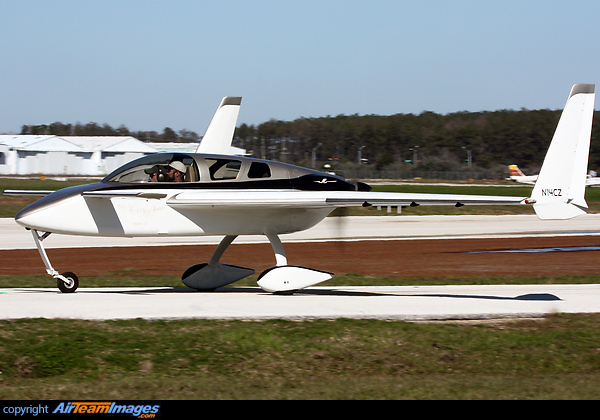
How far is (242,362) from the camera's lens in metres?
8.29

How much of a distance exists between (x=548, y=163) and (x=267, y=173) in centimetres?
530

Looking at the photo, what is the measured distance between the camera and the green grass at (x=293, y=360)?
7137 millimetres

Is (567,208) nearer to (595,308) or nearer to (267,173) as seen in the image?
(595,308)

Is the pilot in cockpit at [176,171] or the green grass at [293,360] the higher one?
the pilot in cockpit at [176,171]

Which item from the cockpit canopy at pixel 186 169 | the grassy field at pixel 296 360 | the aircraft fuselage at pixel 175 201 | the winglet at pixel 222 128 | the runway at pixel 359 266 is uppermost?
the winglet at pixel 222 128

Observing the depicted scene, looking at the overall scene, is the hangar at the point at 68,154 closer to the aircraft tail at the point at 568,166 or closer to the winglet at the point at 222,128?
the winglet at the point at 222,128

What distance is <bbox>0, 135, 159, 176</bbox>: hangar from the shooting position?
101438 millimetres

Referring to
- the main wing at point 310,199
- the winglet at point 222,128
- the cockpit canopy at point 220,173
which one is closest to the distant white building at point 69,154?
the winglet at point 222,128
